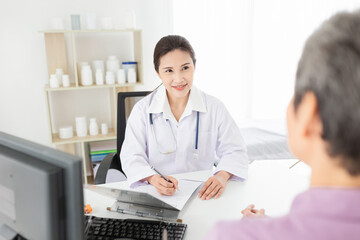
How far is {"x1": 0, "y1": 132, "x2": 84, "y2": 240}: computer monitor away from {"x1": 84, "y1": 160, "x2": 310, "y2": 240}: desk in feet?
1.53

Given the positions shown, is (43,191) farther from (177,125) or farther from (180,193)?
(177,125)

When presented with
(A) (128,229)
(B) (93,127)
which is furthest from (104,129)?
(A) (128,229)

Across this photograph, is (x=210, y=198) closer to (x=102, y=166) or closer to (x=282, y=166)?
(x=282, y=166)

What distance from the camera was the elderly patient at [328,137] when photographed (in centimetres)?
45

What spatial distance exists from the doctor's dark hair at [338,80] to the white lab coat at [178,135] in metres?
1.14

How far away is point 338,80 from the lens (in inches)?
17.6

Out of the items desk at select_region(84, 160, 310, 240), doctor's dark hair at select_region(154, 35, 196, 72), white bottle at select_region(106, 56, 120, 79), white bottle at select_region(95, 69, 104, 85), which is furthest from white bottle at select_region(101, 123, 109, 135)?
desk at select_region(84, 160, 310, 240)

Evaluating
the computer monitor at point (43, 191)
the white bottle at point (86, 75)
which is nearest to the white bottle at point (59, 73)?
the white bottle at point (86, 75)

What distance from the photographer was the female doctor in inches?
64.9

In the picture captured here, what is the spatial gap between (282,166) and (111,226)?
921 millimetres

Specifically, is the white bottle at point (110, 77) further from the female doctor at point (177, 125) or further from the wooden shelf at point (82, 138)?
the female doctor at point (177, 125)

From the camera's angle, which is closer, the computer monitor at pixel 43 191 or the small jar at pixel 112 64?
the computer monitor at pixel 43 191

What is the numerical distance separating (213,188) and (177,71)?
2.13ft

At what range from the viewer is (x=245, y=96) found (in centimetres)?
372
